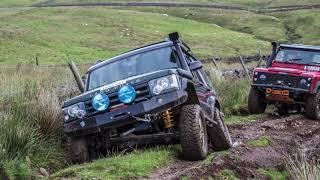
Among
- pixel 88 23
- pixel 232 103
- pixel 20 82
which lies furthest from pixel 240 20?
pixel 20 82

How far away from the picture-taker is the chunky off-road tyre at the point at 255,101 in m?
18.0

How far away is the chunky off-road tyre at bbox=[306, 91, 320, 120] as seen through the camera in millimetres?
16797

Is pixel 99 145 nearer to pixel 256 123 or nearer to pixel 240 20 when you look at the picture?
pixel 256 123

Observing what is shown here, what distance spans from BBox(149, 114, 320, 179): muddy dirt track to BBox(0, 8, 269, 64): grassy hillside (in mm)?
26786

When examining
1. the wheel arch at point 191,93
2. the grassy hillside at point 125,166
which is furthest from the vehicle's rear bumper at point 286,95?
the grassy hillside at point 125,166

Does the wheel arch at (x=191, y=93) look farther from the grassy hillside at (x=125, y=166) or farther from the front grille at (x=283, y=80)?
the front grille at (x=283, y=80)

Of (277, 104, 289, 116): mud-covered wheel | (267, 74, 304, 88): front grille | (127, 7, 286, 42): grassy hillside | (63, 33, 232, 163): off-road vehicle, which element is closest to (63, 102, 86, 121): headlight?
(63, 33, 232, 163): off-road vehicle

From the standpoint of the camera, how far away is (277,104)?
18.8 m

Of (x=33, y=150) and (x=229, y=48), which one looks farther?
(x=229, y=48)

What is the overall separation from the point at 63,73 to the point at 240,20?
69223 millimetres

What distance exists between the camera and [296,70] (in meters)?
17.9

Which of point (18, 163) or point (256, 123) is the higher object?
point (18, 163)

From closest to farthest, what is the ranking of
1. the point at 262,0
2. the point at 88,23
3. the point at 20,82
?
the point at 20,82 < the point at 88,23 < the point at 262,0

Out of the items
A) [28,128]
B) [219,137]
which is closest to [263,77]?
[219,137]
